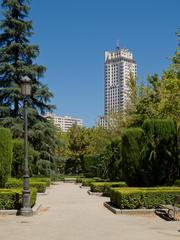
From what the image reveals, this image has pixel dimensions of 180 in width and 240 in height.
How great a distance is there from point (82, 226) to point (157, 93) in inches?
1165

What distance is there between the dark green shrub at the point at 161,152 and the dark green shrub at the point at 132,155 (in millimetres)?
545

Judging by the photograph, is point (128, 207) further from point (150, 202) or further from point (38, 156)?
point (38, 156)

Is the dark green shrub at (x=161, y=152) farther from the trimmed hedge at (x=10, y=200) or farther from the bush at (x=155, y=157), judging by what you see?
the trimmed hedge at (x=10, y=200)

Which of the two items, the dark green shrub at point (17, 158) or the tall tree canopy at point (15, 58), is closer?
the dark green shrub at point (17, 158)

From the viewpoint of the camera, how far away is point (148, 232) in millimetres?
11414

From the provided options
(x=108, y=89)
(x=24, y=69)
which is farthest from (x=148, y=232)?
(x=108, y=89)

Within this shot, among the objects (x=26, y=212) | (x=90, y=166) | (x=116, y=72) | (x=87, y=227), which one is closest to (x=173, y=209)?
(x=87, y=227)

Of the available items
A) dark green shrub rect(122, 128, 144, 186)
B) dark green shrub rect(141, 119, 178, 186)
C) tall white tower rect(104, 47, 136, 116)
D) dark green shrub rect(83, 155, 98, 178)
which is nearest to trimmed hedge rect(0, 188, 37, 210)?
dark green shrub rect(122, 128, 144, 186)

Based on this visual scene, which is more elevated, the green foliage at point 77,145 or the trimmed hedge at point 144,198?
the green foliage at point 77,145

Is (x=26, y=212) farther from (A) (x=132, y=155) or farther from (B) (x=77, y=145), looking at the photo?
(B) (x=77, y=145)

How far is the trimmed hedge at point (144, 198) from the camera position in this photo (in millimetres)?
16281

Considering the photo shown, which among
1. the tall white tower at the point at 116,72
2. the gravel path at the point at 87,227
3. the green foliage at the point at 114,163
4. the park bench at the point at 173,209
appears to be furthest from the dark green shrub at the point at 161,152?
the tall white tower at the point at 116,72

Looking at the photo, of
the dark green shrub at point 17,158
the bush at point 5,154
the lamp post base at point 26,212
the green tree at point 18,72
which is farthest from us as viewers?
the green tree at point 18,72

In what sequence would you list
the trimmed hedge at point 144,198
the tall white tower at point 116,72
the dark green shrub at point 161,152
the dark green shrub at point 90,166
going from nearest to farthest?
the trimmed hedge at point 144,198
the dark green shrub at point 161,152
the dark green shrub at point 90,166
the tall white tower at point 116,72
